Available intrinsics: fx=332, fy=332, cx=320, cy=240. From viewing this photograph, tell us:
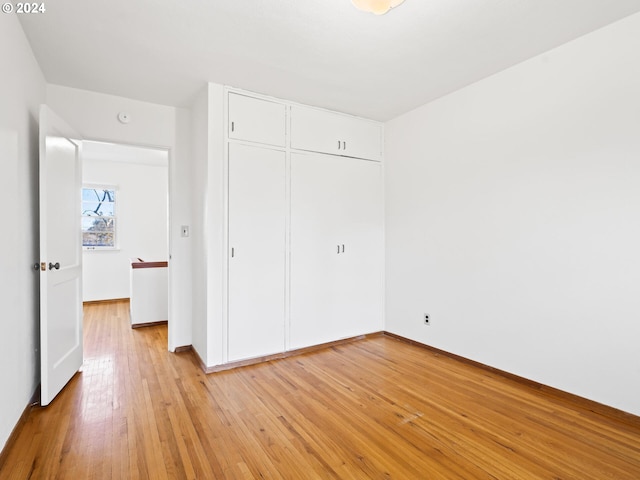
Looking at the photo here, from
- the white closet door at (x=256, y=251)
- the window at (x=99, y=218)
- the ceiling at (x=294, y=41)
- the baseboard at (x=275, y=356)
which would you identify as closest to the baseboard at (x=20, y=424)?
the baseboard at (x=275, y=356)

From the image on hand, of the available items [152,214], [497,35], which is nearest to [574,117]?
[497,35]

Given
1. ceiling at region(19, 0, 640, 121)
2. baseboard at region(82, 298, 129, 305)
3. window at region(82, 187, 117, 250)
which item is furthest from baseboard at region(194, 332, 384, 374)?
window at region(82, 187, 117, 250)

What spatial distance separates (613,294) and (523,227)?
740 millimetres

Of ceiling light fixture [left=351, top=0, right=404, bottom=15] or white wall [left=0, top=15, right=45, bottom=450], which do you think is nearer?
ceiling light fixture [left=351, top=0, right=404, bottom=15]

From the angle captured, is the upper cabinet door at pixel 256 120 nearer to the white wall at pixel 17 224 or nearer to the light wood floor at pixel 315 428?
the white wall at pixel 17 224

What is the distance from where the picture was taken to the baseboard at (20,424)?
1.80 metres

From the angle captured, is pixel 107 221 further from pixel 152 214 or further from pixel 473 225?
pixel 473 225

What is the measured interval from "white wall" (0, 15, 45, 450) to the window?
12.8 feet

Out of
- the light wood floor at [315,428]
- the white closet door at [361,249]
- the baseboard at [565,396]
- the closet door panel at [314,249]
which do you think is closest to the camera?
the light wood floor at [315,428]

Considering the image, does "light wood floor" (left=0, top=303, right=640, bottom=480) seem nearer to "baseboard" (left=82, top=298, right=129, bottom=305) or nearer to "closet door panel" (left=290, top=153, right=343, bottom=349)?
"closet door panel" (left=290, top=153, right=343, bottom=349)

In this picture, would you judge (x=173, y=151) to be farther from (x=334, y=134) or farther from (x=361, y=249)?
(x=361, y=249)

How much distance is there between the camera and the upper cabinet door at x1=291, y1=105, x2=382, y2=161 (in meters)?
3.47

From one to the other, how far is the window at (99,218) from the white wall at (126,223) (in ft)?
0.29

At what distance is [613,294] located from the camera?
2.25 metres
